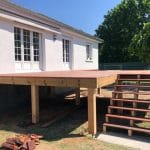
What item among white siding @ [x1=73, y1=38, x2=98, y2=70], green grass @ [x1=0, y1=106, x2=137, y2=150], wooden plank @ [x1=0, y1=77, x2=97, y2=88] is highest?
white siding @ [x1=73, y1=38, x2=98, y2=70]

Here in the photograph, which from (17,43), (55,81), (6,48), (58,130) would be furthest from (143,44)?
(58,130)

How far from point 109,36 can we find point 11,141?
31.2 meters

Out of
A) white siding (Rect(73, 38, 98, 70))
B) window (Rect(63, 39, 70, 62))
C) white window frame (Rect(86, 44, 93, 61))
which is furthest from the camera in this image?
white window frame (Rect(86, 44, 93, 61))

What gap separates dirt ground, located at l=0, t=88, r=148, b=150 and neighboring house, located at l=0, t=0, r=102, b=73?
1907 millimetres

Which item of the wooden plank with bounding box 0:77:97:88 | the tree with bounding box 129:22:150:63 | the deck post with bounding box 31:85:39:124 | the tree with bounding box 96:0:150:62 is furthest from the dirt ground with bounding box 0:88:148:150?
the tree with bounding box 96:0:150:62

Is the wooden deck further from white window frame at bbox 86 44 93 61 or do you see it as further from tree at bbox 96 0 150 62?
tree at bbox 96 0 150 62

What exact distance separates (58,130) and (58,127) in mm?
326

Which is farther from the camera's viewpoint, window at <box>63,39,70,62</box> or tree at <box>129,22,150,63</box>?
tree at <box>129,22,150,63</box>

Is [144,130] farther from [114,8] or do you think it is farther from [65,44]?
[114,8]

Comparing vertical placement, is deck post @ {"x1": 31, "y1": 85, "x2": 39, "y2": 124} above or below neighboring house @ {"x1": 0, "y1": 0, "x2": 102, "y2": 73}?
below

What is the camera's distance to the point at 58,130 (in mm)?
7613

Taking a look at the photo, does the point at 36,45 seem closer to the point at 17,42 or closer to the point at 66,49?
the point at 17,42

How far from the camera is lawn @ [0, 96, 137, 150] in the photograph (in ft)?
20.5

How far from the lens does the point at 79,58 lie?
16797 millimetres
